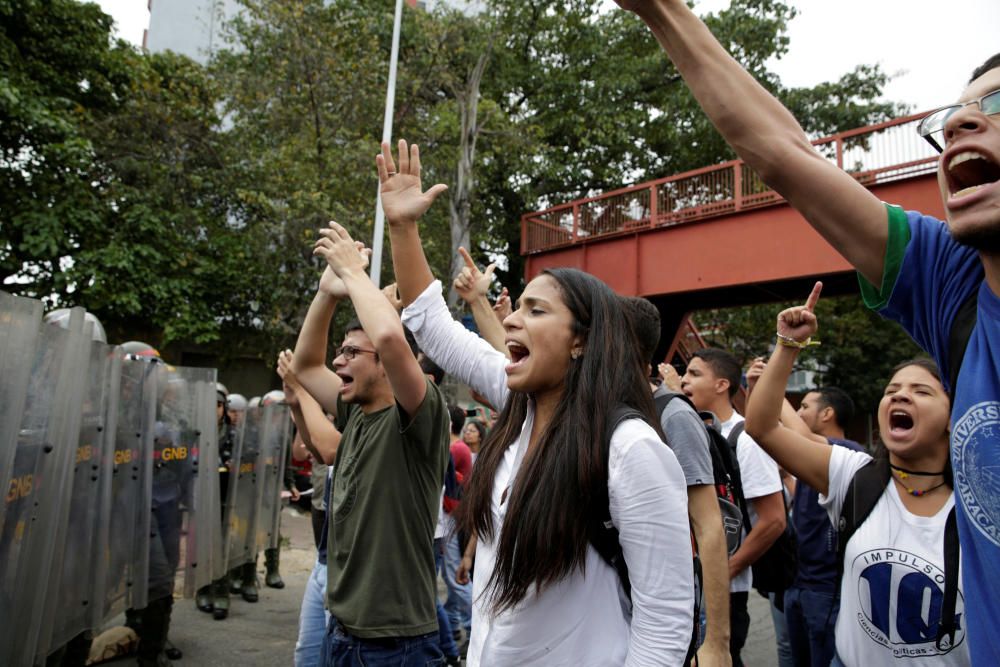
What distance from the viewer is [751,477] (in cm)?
403

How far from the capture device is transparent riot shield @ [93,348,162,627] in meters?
4.65

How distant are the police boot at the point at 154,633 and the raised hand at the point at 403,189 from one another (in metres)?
4.09

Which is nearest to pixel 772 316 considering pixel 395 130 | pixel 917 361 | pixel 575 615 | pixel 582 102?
pixel 582 102

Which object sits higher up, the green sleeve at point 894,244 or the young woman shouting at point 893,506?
the green sleeve at point 894,244

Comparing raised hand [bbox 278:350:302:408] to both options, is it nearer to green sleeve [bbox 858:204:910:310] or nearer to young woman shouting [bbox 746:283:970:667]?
young woman shouting [bbox 746:283:970:667]

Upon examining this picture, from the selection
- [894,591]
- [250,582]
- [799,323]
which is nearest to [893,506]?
[894,591]

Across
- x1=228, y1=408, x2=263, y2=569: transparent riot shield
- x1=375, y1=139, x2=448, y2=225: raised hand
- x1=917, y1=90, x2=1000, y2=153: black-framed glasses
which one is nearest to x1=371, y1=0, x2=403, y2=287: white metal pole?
x1=228, y1=408, x2=263, y2=569: transparent riot shield

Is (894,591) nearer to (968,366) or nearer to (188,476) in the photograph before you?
(968,366)

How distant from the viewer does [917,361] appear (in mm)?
2838

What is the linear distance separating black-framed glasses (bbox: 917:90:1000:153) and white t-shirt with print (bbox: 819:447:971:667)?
1562mm

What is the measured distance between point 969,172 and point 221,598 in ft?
24.2

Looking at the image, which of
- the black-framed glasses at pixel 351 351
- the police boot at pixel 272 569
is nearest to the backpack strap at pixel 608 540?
the black-framed glasses at pixel 351 351

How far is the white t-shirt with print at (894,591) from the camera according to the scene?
2281 mm

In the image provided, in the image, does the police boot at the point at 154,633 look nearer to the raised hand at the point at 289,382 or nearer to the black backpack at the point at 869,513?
the raised hand at the point at 289,382
